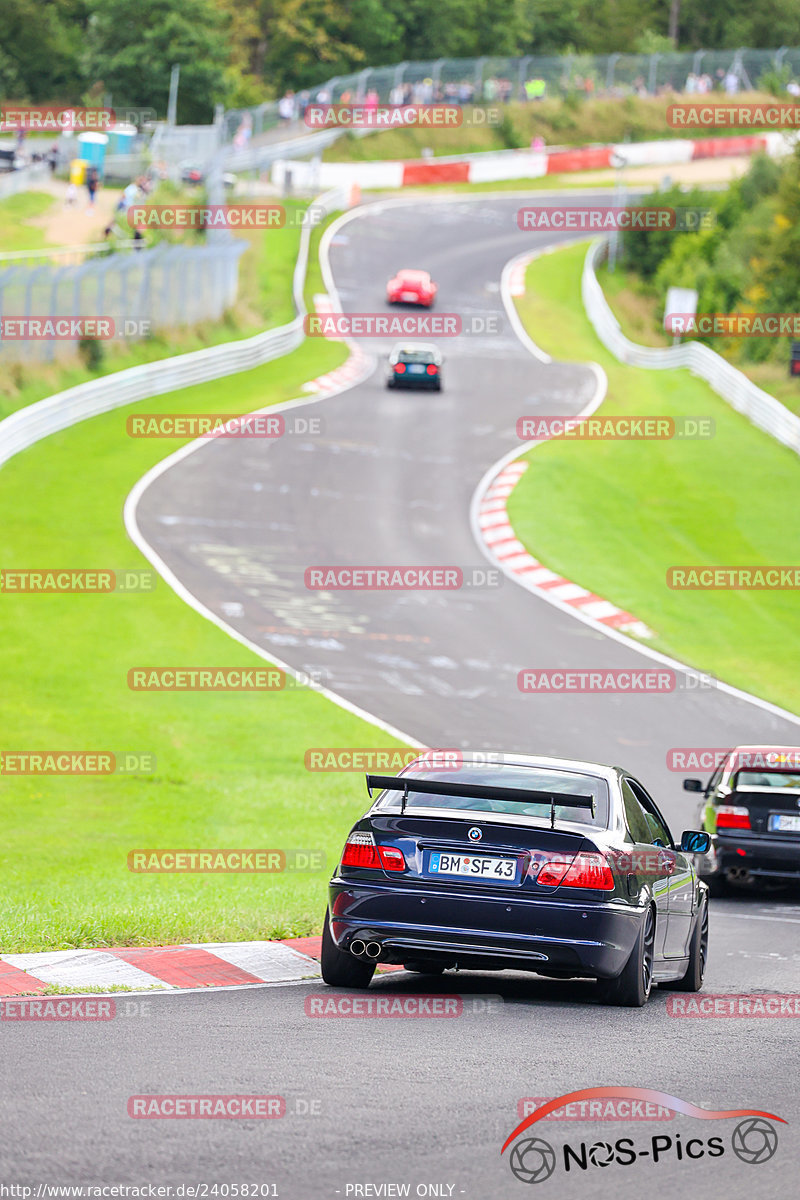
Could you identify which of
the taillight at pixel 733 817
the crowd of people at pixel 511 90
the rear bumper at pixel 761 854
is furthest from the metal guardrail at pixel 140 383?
the crowd of people at pixel 511 90

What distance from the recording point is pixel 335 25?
104 metres

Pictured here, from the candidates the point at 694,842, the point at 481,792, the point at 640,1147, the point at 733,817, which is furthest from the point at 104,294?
the point at 640,1147

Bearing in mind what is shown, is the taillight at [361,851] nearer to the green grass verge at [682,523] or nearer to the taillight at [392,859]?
the taillight at [392,859]

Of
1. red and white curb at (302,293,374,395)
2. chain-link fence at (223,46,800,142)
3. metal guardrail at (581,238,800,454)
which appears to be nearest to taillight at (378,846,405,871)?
metal guardrail at (581,238,800,454)

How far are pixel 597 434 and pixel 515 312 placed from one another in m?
20.4

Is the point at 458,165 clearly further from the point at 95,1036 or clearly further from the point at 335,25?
the point at 95,1036

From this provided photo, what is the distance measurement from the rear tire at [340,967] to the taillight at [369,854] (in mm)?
372

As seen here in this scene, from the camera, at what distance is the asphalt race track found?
17.2ft

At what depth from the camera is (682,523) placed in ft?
111

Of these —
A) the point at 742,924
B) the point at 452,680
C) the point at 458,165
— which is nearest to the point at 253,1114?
the point at 742,924

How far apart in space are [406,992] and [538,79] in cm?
9057

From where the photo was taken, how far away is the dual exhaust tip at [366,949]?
27.5 feet

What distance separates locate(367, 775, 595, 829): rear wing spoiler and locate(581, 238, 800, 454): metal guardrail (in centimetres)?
3355

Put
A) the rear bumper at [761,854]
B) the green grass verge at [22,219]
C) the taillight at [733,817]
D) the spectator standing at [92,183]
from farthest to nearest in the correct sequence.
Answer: the spectator standing at [92,183] < the green grass verge at [22,219] < the taillight at [733,817] < the rear bumper at [761,854]
